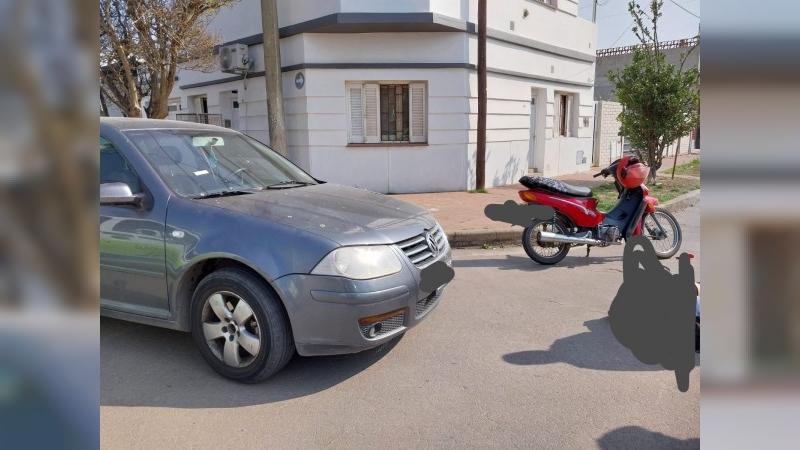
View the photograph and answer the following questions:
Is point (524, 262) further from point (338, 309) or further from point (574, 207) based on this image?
point (338, 309)

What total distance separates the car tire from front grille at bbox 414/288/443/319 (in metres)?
0.81

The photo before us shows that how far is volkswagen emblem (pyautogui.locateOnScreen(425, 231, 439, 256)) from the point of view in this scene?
3362 millimetres

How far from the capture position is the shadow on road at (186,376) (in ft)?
9.42

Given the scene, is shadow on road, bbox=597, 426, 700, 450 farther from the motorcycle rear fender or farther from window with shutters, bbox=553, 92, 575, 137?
window with shutters, bbox=553, 92, 575, 137

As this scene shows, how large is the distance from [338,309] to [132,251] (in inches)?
57.4

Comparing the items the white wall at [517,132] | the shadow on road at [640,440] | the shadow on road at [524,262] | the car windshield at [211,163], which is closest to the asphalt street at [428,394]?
the shadow on road at [640,440]

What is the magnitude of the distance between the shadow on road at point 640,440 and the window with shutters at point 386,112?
8.42 metres

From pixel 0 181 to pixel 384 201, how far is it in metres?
2.95

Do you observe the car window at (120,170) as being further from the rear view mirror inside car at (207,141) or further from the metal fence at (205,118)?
the metal fence at (205,118)

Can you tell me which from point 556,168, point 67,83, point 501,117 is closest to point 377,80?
point 501,117

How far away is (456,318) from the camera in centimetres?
407

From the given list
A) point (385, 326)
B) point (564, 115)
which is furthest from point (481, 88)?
point (385, 326)

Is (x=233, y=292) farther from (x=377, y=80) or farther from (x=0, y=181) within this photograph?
(x=377, y=80)

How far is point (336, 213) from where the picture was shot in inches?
126
